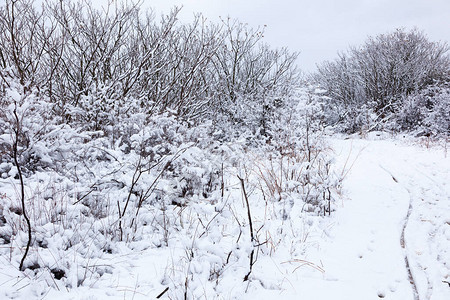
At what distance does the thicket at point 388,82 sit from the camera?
1598 cm

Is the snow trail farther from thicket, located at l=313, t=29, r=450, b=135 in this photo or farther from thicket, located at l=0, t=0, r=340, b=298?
thicket, located at l=313, t=29, r=450, b=135

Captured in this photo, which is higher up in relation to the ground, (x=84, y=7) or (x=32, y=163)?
(x=84, y=7)

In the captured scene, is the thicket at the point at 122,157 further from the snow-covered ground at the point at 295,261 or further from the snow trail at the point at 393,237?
the snow trail at the point at 393,237

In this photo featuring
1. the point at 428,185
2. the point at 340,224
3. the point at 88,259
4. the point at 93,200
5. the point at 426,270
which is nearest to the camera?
the point at 88,259

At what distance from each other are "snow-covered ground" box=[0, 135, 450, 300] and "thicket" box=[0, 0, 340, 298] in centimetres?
5

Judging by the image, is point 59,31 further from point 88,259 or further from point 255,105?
point 88,259

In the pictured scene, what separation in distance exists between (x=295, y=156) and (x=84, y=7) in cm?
755

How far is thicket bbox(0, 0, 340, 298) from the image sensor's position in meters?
2.89


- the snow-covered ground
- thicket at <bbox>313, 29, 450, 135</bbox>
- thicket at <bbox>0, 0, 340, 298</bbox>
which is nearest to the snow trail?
the snow-covered ground

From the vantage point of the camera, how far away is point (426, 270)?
2754 millimetres

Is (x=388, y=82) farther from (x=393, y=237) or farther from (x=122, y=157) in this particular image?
(x=122, y=157)

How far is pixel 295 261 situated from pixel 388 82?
62.0ft

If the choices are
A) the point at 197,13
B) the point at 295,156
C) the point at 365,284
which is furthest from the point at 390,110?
the point at 365,284

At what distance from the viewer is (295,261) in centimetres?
302
